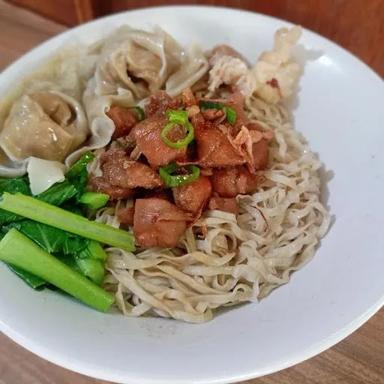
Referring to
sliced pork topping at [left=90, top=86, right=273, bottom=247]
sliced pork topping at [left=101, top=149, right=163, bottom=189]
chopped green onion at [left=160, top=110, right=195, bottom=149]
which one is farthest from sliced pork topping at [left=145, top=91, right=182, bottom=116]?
sliced pork topping at [left=101, top=149, right=163, bottom=189]

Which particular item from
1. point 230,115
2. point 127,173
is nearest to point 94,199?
point 127,173

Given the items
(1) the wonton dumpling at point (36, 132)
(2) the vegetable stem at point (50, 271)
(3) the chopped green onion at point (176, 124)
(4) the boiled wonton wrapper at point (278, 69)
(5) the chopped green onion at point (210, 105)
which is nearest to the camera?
(2) the vegetable stem at point (50, 271)

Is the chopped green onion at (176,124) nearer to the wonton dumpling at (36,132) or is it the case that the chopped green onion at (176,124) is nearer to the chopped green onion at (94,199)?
the chopped green onion at (94,199)

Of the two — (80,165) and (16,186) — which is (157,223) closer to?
(80,165)

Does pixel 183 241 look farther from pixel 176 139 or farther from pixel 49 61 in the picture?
pixel 49 61

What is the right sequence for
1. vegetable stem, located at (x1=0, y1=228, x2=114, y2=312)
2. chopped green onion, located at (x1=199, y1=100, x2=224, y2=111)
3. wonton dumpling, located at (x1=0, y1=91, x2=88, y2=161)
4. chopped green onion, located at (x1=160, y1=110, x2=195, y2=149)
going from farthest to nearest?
wonton dumpling, located at (x1=0, y1=91, x2=88, y2=161) < chopped green onion, located at (x1=199, y1=100, x2=224, y2=111) < chopped green onion, located at (x1=160, y1=110, x2=195, y2=149) < vegetable stem, located at (x1=0, y1=228, x2=114, y2=312)

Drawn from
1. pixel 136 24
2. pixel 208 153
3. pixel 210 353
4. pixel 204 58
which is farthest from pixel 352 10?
pixel 210 353

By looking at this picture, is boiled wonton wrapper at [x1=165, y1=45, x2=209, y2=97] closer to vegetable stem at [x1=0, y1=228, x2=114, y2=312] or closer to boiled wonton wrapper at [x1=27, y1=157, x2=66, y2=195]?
boiled wonton wrapper at [x1=27, y1=157, x2=66, y2=195]

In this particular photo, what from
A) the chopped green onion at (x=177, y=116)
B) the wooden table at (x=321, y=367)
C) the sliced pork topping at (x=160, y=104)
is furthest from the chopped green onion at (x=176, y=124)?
the wooden table at (x=321, y=367)
